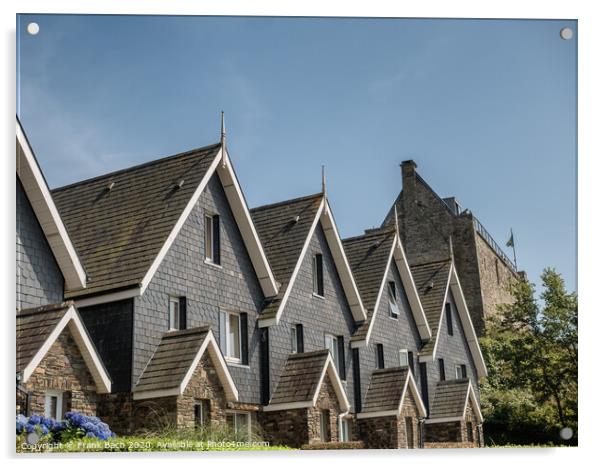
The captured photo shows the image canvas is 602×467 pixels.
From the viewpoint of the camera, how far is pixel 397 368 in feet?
74.3

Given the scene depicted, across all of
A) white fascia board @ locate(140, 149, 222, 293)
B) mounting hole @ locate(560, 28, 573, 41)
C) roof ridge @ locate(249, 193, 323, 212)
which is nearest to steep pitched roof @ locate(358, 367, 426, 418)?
roof ridge @ locate(249, 193, 323, 212)

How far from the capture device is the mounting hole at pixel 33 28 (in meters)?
12.8

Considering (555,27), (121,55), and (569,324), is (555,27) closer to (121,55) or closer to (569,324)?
(569,324)

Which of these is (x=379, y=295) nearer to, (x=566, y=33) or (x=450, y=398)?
(x=450, y=398)

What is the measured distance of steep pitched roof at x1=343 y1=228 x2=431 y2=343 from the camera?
76.7 ft

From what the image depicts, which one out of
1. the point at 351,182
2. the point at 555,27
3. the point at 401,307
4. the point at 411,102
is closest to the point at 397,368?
the point at 401,307

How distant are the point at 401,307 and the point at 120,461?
13.9 m

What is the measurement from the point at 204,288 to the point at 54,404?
4.56 metres

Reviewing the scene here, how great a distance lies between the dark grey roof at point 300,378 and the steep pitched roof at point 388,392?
2.89 m

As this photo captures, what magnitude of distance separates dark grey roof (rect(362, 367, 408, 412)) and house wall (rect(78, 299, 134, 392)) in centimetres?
766

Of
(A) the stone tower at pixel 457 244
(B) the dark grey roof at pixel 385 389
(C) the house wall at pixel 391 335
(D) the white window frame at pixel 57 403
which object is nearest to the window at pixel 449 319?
(A) the stone tower at pixel 457 244

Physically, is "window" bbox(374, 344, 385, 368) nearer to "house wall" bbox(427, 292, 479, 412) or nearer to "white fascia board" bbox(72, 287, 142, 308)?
"house wall" bbox(427, 292, 479, 412)

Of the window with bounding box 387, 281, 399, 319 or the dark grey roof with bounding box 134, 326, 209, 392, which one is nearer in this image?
the dark grey roof with bounding box 134, 326, 209, 392

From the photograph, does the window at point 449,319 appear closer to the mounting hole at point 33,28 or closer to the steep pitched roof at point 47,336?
the steep pitched roof at point 47,336
